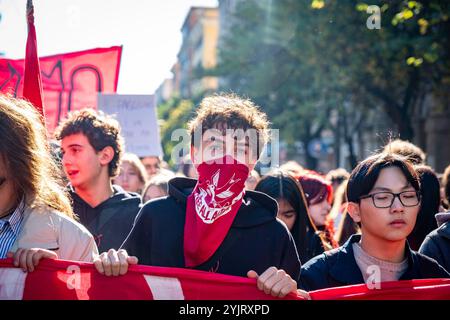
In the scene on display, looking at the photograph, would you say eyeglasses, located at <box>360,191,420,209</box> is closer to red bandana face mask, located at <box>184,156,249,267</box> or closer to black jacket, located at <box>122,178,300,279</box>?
black jacket, located at <box>122,178,300,279</box>

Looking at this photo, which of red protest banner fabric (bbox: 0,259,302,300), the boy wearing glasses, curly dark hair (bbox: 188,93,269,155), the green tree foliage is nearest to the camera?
red protest banner fabric (bbox: 0,259,302,300)

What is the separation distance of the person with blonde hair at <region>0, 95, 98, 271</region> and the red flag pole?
913 mm

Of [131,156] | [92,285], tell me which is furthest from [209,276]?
[131,156]

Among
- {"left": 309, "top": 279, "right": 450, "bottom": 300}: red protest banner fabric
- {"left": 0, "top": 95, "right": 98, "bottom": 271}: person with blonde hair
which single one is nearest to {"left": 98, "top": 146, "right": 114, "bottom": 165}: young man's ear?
{"left": 0, "top": 95, "right": 98, "bottom": 271}: person with blonde hair

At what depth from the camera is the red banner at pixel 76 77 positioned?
7.21 m

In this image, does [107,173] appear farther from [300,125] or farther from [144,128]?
[300,125]

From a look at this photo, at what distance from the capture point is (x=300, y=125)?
86.5 feet

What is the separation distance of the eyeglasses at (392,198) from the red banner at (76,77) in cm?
440

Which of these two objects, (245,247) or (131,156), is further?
(131,156)

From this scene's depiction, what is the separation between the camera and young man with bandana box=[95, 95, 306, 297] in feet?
10.2

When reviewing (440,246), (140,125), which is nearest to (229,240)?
(440,246)

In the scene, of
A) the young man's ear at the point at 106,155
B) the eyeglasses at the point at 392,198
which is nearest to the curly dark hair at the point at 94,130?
the young man's ear at the point at 106,155

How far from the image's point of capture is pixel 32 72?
3.90 m
